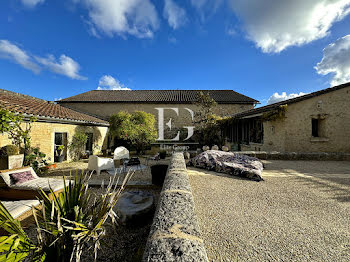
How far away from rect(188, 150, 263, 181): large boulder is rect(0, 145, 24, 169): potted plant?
6177mm

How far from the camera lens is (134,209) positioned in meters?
2.90

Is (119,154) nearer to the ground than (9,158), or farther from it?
nearer to the ground

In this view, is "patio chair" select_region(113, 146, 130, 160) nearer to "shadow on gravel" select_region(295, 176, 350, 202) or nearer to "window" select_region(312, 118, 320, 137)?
"shadow on gravel" select_region(295, 176, 350, 202)

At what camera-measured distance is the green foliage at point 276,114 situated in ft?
Result: 25.1

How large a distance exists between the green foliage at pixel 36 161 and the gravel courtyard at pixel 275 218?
245 inches

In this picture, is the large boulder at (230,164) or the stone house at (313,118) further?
the stone house at (313,118)

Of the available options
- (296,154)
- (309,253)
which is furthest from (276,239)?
(296,154)

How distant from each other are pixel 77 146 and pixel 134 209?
7.75 metres

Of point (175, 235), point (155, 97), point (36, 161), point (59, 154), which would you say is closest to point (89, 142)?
point (59, 154)

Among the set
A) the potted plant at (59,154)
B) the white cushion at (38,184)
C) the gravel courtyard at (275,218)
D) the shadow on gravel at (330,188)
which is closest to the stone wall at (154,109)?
the potted plant at (59,154)

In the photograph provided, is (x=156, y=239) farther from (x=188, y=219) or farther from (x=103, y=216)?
(x=103, y=216)

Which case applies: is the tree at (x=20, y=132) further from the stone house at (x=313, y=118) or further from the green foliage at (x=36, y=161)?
the stone house at (x=313, y=118)

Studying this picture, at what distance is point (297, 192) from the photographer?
3.40 meters

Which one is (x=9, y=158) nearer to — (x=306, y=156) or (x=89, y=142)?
(x=89, y=142)
